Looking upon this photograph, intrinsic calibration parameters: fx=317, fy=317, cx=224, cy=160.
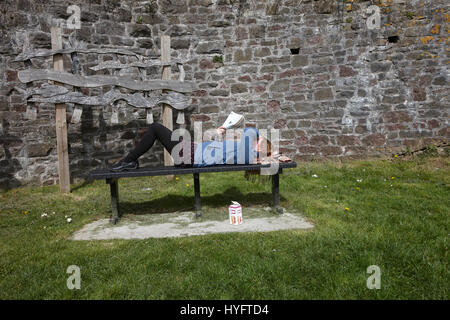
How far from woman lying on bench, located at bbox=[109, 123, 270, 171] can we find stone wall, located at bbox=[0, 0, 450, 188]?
275 centimetres

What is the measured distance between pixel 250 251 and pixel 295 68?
5220 millimetres

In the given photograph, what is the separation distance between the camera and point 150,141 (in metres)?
4.31

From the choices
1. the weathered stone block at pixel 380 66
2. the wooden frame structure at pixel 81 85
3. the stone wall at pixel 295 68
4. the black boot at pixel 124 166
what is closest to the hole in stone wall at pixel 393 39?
the stone wall at pixel 295 68

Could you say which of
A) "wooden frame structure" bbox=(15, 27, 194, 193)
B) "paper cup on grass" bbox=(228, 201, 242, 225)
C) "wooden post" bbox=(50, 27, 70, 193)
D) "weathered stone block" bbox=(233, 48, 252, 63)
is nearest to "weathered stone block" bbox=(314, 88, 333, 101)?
"weathered stone block" bbox=(233, 48, 252, 63)

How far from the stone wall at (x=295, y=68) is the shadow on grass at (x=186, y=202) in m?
2.26

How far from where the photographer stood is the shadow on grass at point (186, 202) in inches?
183

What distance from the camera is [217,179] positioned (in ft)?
19.6

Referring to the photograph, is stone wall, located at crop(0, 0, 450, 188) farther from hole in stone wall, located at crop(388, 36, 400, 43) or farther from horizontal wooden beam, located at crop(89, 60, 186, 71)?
horizontal wooden beam, located at crop(89, 60, 186, 71)

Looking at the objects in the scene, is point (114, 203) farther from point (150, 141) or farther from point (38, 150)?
point (38, 150)

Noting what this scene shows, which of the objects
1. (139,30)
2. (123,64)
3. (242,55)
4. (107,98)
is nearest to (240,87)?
(242,55)

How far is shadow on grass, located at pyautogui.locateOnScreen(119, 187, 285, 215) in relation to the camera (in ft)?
15.3

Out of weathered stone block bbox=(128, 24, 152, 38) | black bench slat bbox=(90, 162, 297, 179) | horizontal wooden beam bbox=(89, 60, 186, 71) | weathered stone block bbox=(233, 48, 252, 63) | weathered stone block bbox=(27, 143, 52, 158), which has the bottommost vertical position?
black bench slat bbox=(90, 162, 297, 179)

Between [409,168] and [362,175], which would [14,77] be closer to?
[362,175]

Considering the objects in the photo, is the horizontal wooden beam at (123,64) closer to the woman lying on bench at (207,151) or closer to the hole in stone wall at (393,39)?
the woman lying on bench at (207,151)
